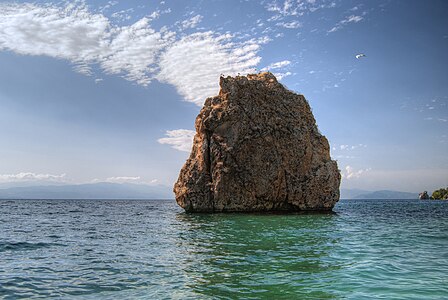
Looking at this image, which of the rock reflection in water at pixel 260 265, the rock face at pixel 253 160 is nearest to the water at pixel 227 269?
the rock reflection in water at pixel 260 265

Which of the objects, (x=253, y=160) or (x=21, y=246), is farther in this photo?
(x=253, y=160)

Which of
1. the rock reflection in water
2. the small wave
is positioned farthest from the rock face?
the small wave

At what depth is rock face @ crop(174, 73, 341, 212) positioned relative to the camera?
4069cm

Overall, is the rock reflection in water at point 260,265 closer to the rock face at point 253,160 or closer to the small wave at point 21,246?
the small wave at point 21,246

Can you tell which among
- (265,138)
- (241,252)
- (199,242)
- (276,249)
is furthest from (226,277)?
(265,138)

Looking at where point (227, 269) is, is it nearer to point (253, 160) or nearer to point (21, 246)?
point (21, 246)

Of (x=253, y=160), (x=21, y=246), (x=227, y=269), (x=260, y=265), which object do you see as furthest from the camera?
(x=253, y=160)

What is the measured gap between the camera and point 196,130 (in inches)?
1822

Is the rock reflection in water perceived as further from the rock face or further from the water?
the rock face

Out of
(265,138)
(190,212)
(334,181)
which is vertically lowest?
(190,212)

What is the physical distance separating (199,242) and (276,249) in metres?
4.30

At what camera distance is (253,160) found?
41.2 metres

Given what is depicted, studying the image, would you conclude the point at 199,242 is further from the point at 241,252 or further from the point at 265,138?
the point at 265,138

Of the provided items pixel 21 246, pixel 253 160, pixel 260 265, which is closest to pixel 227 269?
pixel 260 265
